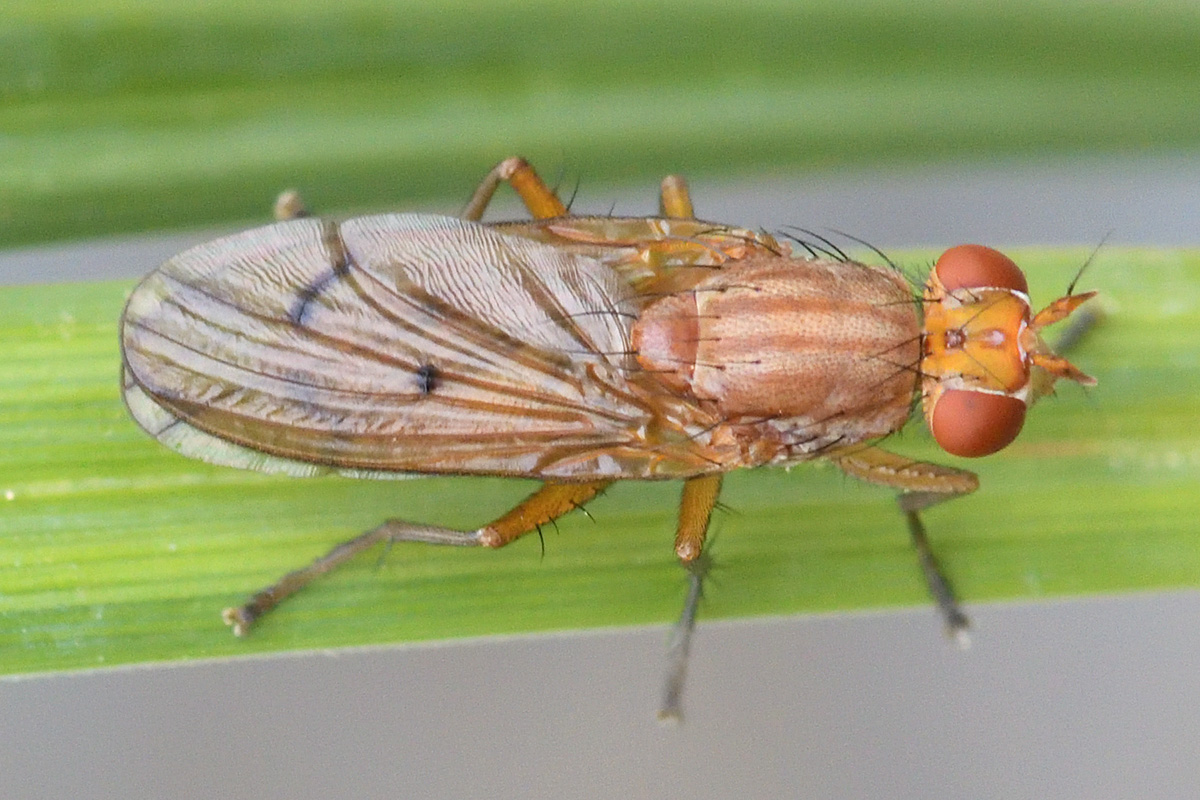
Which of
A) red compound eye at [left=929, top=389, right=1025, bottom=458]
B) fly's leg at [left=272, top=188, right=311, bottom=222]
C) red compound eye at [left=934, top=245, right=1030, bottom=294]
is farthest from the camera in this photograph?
fly's leg at [left=272, top=188, right=311, bottom=222]

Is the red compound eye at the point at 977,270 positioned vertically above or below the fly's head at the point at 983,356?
above

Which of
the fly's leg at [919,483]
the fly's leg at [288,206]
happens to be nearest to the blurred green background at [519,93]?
the fly's leg at [288,206]

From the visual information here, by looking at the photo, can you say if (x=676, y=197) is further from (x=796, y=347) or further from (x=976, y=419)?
(x=976, y=419)

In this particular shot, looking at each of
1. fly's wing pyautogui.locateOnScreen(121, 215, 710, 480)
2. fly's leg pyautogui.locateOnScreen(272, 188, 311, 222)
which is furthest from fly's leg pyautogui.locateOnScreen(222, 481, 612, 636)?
fly's leg pyautogui.locateOnScreen(272, 188, 311, 222)

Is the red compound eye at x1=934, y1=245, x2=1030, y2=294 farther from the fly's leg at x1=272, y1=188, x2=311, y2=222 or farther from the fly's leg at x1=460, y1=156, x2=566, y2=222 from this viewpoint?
the fly's leg at x1=272, y1=188, x2=311, y2=222

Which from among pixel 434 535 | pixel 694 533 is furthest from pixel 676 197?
pixel 434 535

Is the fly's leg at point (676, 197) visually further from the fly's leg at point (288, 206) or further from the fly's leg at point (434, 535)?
the fly's leg at point (288, 206)
